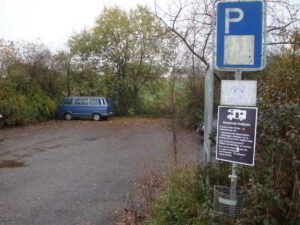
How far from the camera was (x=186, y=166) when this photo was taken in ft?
18.5

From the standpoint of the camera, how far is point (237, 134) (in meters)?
3.60

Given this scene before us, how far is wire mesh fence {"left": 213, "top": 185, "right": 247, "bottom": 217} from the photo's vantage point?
3.71 metres

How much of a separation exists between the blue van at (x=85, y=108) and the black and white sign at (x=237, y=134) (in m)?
19.3

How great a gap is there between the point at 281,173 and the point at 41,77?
836 inches

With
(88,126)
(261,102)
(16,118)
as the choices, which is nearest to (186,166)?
(261,102)

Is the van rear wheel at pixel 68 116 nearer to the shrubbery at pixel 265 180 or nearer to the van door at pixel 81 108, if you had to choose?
the van door at pixel 81 108

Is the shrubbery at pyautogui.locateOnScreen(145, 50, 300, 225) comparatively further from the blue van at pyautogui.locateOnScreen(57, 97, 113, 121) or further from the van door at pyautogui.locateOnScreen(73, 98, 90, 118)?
the van door at pyautogui.locateOnScreen(73, 98, 90, 118)

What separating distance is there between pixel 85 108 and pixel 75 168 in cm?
1342

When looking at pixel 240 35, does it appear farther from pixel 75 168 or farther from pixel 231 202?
pixel 75 168

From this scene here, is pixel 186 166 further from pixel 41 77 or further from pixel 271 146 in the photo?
pixel 41 77

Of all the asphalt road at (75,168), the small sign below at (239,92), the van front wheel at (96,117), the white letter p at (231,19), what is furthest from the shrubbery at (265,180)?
the van front wheel at (96,117)

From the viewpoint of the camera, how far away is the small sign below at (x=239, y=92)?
353 cm

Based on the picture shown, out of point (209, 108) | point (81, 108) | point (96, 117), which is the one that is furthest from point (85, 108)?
point (209, 108)

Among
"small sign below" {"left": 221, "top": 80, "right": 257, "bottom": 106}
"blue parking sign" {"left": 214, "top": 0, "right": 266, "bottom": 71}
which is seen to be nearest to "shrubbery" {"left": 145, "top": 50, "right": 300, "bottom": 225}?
"small sign below" {"left": 221, "top": 80, "right": 257, "bottom": 106}
